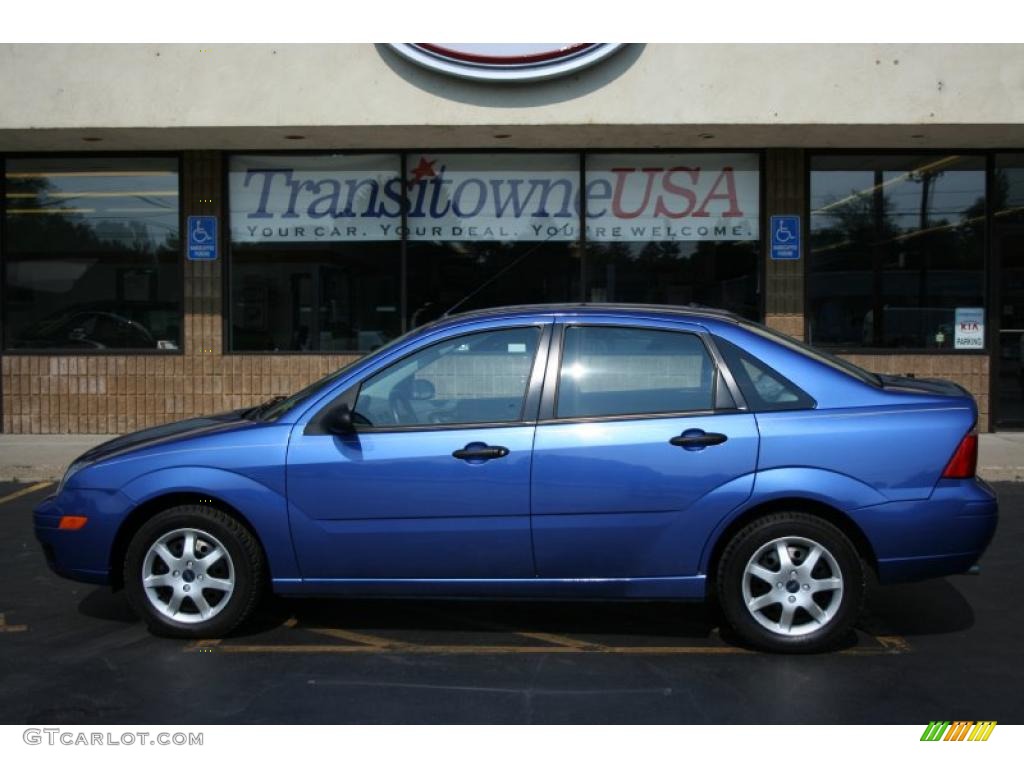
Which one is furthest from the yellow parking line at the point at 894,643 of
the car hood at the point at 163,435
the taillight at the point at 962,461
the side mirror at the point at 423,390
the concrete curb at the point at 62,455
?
the concrete curb at the point at 62,455

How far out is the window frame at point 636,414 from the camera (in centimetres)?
493

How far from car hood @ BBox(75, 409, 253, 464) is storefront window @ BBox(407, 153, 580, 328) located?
6.92 m

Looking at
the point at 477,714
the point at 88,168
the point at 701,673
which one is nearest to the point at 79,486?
the point at 477,714

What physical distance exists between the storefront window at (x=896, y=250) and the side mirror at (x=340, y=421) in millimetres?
8688

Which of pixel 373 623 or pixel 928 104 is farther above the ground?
pixel 928 104

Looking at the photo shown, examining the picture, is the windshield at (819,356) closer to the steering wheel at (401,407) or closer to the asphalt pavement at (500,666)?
the asphalt pavement at (500,666)

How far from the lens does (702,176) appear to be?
488 inches

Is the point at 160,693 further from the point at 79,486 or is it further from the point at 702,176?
the point at 702,176

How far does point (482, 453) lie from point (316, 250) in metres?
8.21

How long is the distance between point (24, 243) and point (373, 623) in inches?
366

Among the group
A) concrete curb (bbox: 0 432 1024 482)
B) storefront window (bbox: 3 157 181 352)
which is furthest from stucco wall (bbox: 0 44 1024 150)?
concrete curb (bbox: 0 432 1024 482)

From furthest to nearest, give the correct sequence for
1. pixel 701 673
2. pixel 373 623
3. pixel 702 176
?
pixel 702 176
pixel 373 623
pixel 701 673

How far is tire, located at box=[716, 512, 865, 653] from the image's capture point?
482cm

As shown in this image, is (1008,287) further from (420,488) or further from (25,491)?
(25,491)
